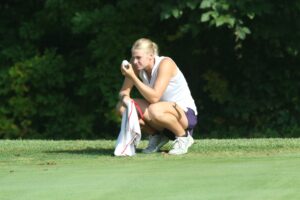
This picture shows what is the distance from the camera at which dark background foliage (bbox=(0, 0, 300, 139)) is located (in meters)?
16.3

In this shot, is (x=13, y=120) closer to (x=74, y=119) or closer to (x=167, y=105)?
(x=74, y=119)

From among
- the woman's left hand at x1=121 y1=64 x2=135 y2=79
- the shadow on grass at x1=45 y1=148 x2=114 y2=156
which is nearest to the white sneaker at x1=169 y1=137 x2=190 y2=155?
the shadow on grass at x1=45 y1=148 x2=114 y2=156

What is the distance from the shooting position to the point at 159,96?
878cm

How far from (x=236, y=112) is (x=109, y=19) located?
8.82ft

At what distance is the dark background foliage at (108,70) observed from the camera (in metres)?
16.3

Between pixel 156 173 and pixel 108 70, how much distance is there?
9.33m

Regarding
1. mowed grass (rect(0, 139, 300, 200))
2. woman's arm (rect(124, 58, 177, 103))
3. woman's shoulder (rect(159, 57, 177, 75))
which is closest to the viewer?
mowed grass (rect(0, 139, 300, 200))

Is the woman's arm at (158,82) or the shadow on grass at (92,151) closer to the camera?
the woman's arm at (158,82)

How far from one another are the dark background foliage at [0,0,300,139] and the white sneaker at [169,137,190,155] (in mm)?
6791

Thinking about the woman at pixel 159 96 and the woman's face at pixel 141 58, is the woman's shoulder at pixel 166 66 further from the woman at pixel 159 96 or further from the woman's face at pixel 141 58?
the woman's face at pixel 141 58

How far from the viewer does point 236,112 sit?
16562mm

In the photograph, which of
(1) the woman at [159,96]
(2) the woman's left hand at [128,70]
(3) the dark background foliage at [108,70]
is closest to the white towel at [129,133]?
(1) the woman at [159,96]

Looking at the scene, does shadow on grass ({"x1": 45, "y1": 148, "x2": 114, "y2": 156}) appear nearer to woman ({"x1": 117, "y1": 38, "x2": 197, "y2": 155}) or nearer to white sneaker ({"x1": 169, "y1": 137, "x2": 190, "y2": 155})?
woman ({"x1": 117, "y1": 38, "x2": 197, "y2": 155})

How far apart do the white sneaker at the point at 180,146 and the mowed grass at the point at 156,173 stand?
75 millimetres
